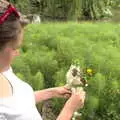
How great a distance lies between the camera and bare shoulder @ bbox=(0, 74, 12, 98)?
1687 mm

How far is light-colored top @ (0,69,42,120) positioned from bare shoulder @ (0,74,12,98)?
0.6 inches

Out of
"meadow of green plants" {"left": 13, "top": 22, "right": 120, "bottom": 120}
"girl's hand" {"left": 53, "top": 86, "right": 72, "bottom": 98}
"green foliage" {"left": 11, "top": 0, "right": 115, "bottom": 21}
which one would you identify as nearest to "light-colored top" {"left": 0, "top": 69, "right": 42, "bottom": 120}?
"girl's hand" {"left": 53, "top": 86, "right": 72, "bottom": 98}

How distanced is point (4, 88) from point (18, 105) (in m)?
0.08

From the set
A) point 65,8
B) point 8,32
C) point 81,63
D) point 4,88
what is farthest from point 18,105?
point 65,8

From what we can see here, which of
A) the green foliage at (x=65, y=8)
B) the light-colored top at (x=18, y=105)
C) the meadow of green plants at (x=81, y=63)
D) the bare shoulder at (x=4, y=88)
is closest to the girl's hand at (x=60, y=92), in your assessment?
the light-colored top at (x=18, y=105)

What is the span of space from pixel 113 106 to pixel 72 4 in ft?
26.5

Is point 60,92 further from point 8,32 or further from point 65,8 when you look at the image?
point 65,8

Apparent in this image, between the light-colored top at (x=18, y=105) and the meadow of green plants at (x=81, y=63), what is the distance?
2.28 m

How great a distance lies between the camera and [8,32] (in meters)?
1.63

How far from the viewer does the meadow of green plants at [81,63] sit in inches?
164

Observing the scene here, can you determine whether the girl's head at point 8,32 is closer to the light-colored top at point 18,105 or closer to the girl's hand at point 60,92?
the light-colored top at point 18,105

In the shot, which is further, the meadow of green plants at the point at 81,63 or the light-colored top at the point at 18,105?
the meadow of green plants at the point at 81,63

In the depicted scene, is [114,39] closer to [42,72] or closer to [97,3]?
[42,72]

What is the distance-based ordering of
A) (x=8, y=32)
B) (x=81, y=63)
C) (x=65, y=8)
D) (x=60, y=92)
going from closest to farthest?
(x=8, y=32) → (x=60, y=92) → (x=81, y=63) → (x=65, y=8)
